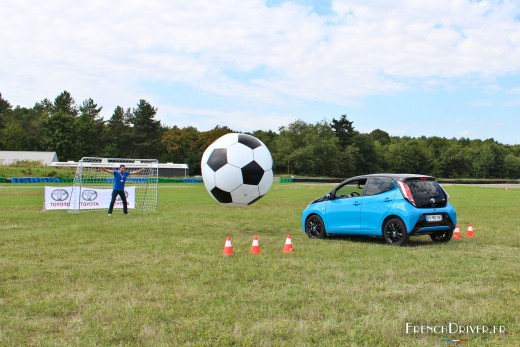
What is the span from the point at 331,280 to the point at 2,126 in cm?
10907

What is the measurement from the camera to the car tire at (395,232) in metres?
10.4

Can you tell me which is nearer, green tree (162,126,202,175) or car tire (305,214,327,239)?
car tire (305,214,327,239)

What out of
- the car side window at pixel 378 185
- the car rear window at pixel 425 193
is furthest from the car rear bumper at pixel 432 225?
the car side window at pixel 378 185

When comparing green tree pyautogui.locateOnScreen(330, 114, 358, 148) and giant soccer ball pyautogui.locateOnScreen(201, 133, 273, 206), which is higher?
green tree pyautogui.locateOnScreen(330, 114, 358, 148)

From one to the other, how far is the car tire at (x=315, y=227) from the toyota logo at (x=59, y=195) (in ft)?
38.9

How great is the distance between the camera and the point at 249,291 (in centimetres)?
637

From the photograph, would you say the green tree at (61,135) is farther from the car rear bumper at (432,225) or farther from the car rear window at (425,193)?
the car rear bumper at (432,225)

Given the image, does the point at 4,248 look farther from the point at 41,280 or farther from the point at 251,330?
the point at 251,330

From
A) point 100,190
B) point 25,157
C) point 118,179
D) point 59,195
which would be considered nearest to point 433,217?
point 118,179

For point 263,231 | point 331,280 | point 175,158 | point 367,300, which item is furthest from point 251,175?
point 175,158

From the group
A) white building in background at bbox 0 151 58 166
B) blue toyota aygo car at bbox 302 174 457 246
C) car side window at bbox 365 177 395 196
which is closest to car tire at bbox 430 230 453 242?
blue toyota aygo car at bbox 302 174 457 246

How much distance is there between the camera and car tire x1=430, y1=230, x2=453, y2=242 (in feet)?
37.2

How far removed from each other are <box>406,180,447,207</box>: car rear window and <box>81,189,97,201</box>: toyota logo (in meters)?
14.0

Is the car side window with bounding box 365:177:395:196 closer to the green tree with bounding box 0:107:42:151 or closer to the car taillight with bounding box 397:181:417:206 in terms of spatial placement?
the car taillight with bounding box 397:181:417:206
